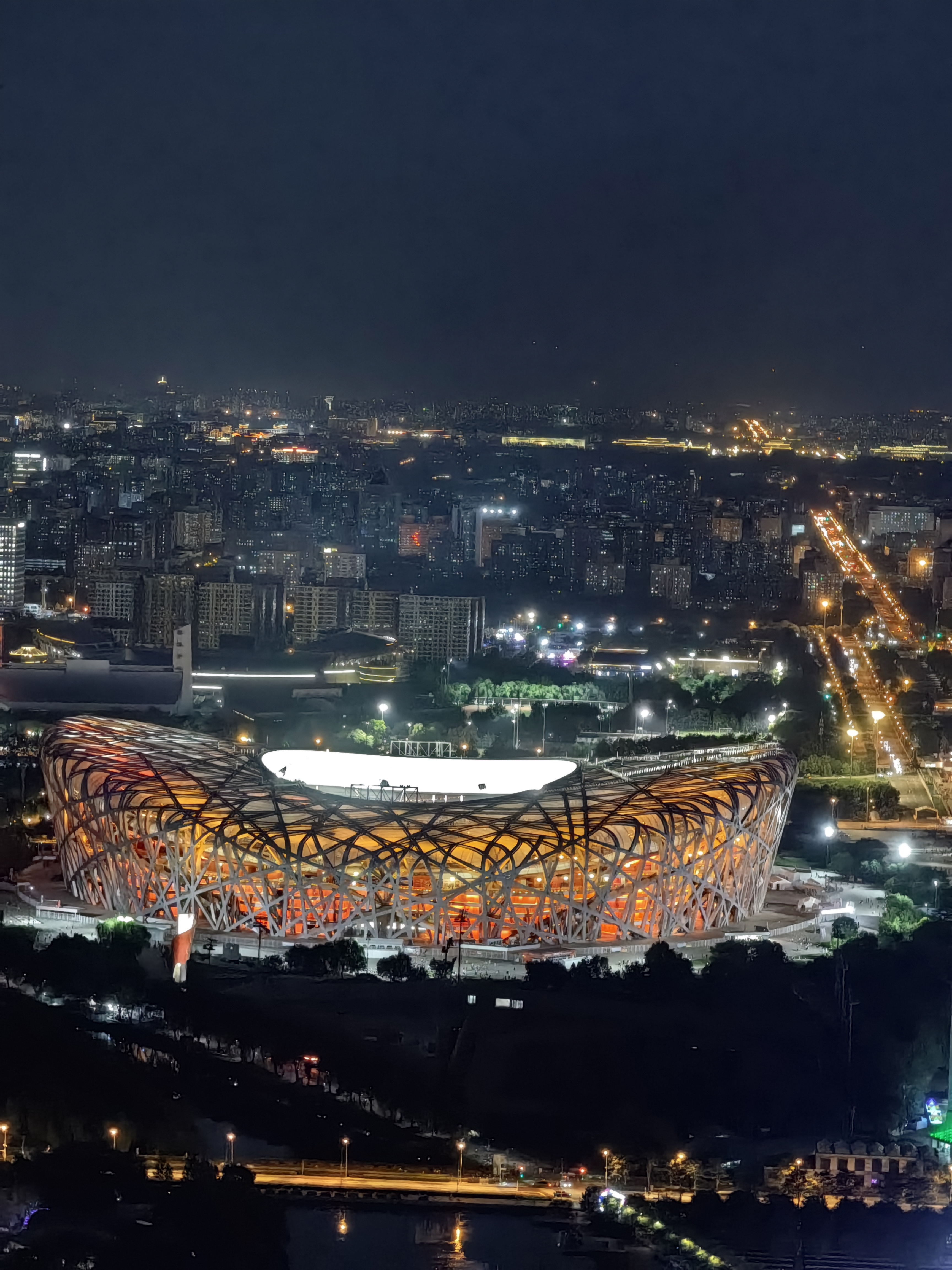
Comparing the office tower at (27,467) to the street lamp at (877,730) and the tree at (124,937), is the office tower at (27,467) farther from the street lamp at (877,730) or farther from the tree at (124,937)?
the tree at (124,937)

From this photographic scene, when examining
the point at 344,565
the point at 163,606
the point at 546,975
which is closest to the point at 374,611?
the point at 163,606

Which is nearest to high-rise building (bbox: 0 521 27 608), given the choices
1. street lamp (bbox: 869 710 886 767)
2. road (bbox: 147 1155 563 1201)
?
street lamp (bbox: 869 710 886 767)

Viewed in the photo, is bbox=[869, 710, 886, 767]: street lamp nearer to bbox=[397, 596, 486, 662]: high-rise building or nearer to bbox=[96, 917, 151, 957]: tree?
bbox=[397, 596, 486, 662]: high-rise building

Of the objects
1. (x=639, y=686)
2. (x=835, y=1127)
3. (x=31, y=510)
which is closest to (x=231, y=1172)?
(x=835, y=1127)

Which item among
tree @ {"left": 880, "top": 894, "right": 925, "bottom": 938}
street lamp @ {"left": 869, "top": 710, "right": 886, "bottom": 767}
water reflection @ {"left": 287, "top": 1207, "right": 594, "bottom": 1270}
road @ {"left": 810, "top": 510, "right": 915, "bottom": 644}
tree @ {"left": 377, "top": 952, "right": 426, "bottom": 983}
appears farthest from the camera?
road @ {"left": 810, "top": 510, "right": 915, "bottom": 644}

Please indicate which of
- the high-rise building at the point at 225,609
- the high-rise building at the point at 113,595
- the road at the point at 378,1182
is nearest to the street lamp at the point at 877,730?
the high-rise building at the point at 225,609

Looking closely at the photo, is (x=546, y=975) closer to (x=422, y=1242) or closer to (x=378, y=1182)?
(x=378, y=1182)
